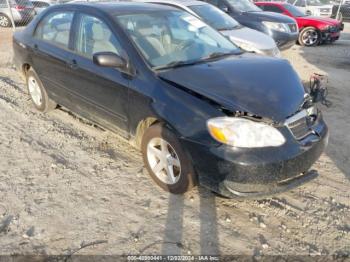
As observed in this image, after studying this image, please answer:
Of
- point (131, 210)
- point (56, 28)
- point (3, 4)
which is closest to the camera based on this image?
point (131, 210)

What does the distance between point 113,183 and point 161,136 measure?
30.6 inches

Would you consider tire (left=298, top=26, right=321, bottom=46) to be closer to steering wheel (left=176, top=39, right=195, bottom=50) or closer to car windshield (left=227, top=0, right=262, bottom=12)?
car windshield (left=227, top=0, right=262, bottom=12)

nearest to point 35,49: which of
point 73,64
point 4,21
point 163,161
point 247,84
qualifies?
point 73,64

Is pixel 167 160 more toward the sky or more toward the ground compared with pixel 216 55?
more toward the ground

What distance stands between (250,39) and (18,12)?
1078cm

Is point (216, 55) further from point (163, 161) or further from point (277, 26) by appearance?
point (277, 26)

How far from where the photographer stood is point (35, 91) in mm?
5219

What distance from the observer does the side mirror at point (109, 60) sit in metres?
3.23

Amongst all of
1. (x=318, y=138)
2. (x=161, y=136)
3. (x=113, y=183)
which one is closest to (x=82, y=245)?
(x=113, y=183)

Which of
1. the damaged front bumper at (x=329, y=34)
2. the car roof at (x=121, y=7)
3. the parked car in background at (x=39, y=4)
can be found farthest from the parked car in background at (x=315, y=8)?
the car roof at (x=121, y=7)

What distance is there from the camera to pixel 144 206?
10.3ft

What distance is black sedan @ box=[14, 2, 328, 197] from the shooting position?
274cm

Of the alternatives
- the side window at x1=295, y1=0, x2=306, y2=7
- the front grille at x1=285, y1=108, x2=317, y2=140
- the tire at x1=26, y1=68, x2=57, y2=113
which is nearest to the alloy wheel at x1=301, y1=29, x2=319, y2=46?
the side window at x1=295, y1=0, x2=306, y2=7

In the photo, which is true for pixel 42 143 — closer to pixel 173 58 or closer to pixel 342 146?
pixel 173 58
